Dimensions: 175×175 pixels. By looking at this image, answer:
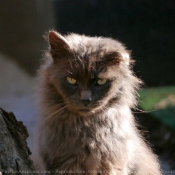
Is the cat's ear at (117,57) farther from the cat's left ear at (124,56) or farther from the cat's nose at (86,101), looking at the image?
the cat's nose at (86,101)

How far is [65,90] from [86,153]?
1.86 ft

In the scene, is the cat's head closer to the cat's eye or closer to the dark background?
the cat's eye

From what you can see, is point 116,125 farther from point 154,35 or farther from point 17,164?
point 154,35

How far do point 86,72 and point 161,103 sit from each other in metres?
4.29

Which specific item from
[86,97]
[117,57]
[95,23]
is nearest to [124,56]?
[117,57]

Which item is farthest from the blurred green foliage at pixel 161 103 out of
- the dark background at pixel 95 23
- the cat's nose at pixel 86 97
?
the cat's nose at pixel 86 97

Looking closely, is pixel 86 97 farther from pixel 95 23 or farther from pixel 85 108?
pixel 95 23

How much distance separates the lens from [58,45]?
337cm

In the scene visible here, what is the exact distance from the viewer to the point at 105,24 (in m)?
6.91

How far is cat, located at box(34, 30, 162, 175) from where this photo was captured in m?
3.35

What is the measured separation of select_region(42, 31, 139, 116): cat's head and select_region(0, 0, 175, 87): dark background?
3.02 metres

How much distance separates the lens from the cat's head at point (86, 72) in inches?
131

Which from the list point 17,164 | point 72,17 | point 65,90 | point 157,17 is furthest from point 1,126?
point 157,17

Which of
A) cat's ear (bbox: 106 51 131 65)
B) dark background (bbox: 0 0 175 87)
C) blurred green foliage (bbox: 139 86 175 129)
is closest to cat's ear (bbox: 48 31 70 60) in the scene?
cat's ear (bbox: 106 51 131 65)
